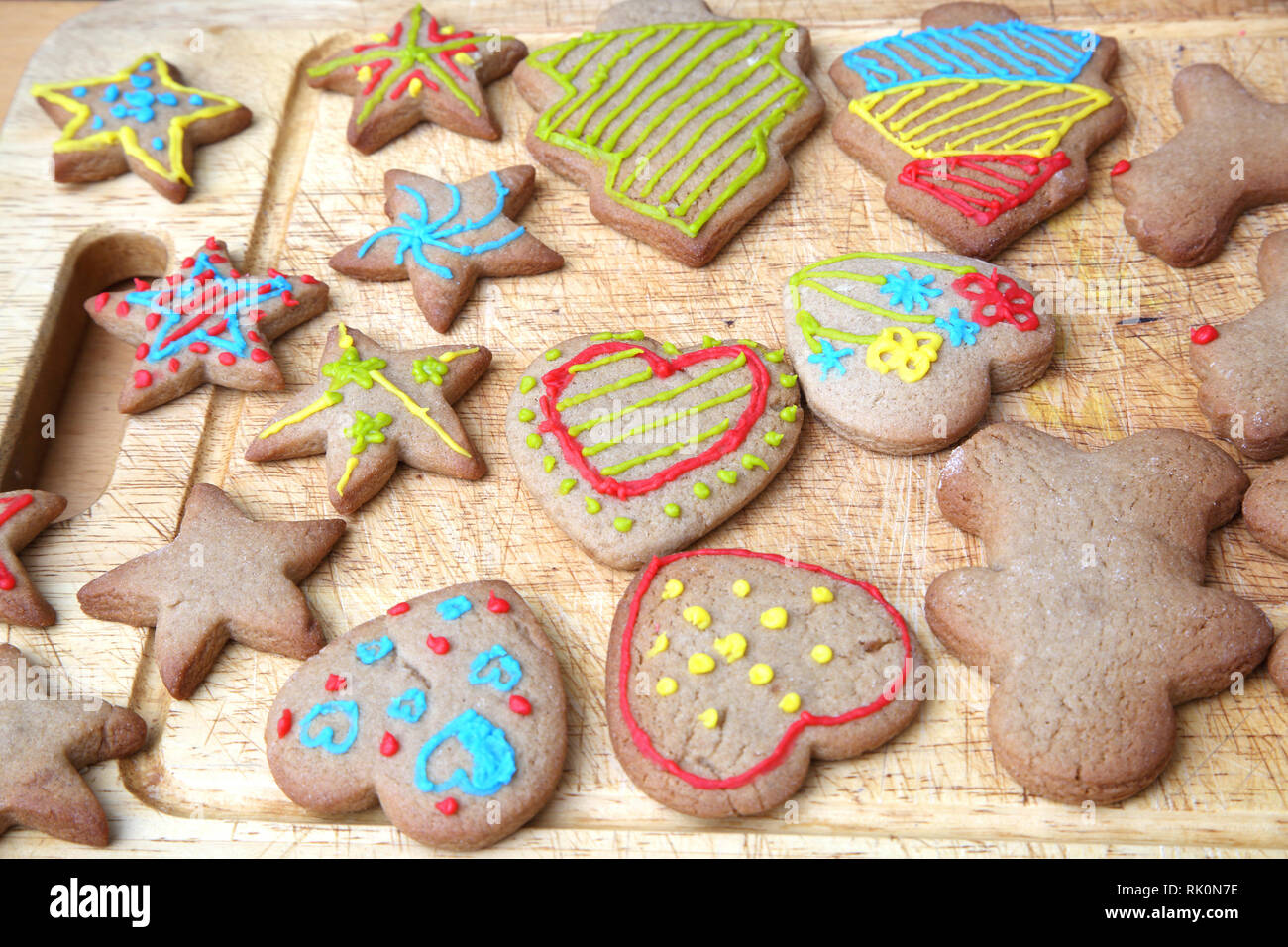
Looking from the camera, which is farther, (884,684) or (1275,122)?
(1275,122)

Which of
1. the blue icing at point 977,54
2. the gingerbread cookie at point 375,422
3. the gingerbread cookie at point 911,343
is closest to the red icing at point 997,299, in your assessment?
the gingerbread cookie at point 911,343

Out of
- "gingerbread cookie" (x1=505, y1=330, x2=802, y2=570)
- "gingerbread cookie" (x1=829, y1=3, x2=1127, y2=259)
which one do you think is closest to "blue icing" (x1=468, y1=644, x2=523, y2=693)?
"gingerbread cookie" (x1=505, y1=330, x2=802, y2=570)

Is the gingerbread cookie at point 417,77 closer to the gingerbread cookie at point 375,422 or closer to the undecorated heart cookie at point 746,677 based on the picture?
the gingerbread cookie at point 375,422

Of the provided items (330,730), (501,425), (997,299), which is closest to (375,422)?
(501,425)

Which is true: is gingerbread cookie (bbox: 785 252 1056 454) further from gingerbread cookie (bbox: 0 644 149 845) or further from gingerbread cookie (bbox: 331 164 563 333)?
gingerbread cookie (bbox: 0 644 149 845)

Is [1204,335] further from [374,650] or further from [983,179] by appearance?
[374,650]

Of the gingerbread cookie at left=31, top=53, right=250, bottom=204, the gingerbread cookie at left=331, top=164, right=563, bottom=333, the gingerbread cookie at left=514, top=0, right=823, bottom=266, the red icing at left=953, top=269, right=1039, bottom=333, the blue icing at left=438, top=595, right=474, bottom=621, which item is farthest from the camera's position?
the gingerbread cookie at left=31, top=53, right=250, bottom=204

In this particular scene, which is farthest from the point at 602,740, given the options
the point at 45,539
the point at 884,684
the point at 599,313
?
the point at 45,539

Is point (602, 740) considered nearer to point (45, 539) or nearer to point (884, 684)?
point (884, 684)
